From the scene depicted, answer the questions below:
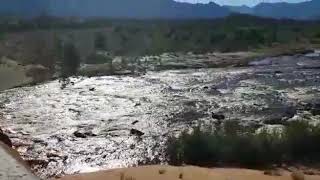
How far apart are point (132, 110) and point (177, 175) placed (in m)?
14.0

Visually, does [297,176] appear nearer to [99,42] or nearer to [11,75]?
[11,75]

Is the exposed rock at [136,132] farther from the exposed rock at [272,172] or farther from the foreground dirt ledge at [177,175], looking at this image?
the exposed rock at [272,172]

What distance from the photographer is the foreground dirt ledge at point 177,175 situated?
14.7 metres

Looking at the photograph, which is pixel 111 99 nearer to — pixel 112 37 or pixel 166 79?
pixel 166 79

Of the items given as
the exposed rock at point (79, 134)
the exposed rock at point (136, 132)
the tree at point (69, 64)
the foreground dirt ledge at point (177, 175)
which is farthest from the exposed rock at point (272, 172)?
the tree at point (69, 64)

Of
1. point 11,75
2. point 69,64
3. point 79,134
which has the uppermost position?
point 79,134

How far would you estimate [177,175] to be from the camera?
14828mm

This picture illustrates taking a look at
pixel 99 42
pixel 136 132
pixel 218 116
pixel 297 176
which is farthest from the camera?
pixel 99 42

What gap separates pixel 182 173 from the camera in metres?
15.1

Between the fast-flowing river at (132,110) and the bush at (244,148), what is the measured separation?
0.77 m

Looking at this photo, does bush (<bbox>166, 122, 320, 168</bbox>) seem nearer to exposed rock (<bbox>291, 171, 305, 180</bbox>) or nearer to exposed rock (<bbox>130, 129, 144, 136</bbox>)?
exposed rock (<bbox>291, 171, 305, 180</bbox>)

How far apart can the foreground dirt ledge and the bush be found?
227 cm

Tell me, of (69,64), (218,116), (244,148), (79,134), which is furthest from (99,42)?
(244,148)

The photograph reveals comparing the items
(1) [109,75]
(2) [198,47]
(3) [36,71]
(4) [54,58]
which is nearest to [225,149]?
(1) [109,75]
